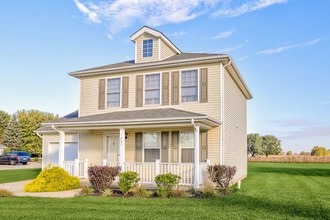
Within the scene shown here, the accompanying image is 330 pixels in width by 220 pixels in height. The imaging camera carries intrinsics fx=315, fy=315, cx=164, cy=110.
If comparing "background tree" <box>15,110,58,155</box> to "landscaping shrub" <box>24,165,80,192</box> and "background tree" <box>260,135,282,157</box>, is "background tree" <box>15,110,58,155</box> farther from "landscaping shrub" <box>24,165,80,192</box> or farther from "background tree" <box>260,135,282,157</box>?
"background tree" <box>260,135,282,157</box>

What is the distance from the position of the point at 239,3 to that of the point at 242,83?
5.05m

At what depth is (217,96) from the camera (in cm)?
1453

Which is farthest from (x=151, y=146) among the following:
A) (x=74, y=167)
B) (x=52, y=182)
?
(x=52, y=182)

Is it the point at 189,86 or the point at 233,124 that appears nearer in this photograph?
the point at 189,86

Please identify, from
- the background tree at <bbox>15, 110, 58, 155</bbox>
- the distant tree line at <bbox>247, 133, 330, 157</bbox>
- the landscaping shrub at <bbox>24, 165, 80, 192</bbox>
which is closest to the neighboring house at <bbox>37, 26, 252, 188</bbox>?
the landscaping shrub at <bbox>24, 165, 80, 192</bbox>

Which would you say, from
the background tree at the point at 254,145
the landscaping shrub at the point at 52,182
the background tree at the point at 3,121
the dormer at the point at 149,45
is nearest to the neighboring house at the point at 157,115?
the dormer at the point at 149,45

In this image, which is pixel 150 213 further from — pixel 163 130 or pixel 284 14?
pixel 284 14

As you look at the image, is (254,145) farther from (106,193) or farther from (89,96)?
(106,193)

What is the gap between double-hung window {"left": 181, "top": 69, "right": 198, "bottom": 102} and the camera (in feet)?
49.4

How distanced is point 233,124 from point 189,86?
3.63 meters

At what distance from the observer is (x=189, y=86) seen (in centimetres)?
1517

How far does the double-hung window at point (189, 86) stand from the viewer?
15.1 meters

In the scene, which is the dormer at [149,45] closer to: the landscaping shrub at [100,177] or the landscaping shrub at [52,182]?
the landscaping shrub at [100,177]

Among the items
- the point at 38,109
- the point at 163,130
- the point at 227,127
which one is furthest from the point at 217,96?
the point at 38,109
